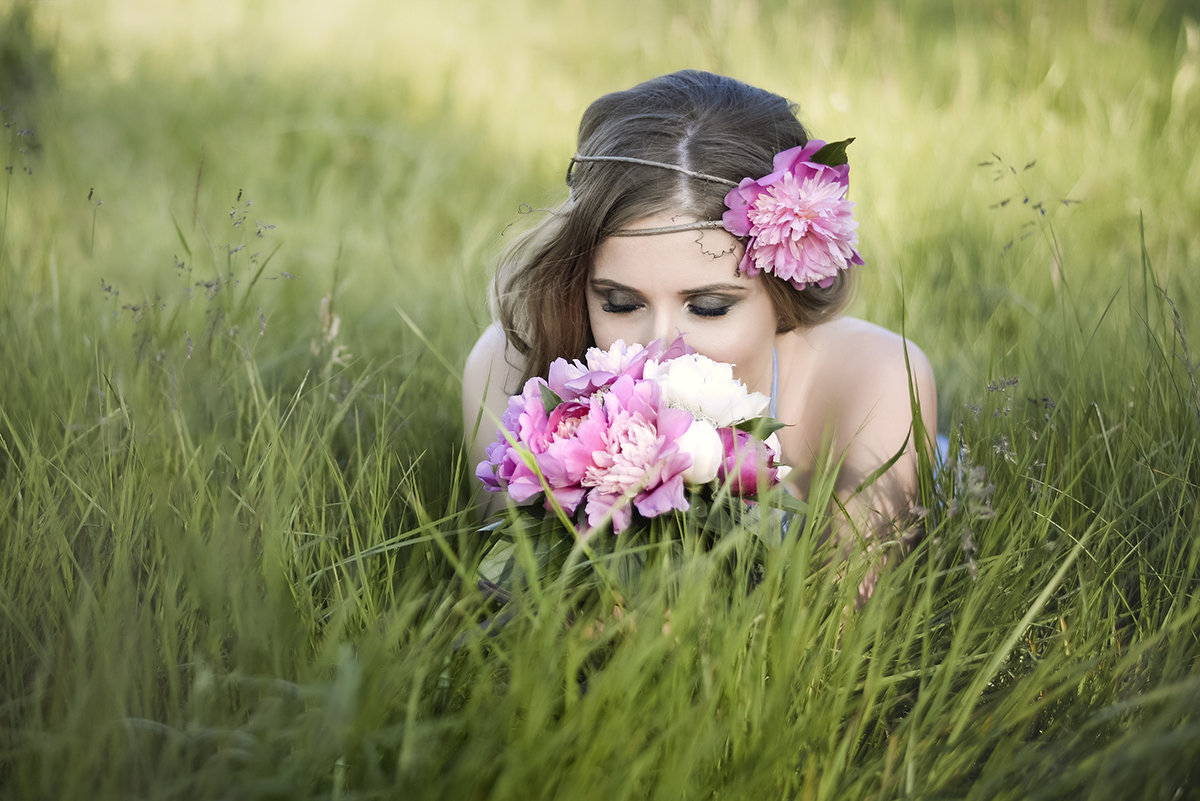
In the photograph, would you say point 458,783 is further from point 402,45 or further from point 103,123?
point 402,45

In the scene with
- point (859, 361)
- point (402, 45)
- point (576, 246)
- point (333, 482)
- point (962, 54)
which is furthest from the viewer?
point (402, 45)

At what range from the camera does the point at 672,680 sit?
117 centimetres

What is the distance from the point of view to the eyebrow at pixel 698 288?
2.01m

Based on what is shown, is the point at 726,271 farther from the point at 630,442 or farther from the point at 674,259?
the point at 630,442

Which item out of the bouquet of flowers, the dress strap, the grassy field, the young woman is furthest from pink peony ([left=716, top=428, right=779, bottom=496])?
the dress strap

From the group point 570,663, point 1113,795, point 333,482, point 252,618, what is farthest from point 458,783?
point 333,482

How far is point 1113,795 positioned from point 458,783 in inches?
30.6

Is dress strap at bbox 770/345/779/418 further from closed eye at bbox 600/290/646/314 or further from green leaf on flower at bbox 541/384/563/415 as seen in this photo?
green leaf on flower at bbox 541/384/563/415

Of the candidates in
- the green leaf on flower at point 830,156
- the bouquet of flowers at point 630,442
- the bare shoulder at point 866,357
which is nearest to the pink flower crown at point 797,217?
the green leaf on flower at point 830,156

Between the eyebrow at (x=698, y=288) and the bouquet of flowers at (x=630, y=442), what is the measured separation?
0.45 metres

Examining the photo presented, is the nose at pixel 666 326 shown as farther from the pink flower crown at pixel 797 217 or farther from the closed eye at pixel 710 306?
the pink flower crown at pixel 797 217

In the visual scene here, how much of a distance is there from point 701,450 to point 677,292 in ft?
2.23

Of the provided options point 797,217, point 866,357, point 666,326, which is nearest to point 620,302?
point 666,326

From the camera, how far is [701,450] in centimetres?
139
